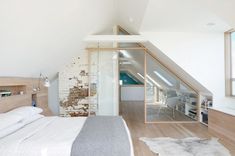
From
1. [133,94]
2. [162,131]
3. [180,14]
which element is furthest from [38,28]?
[133,94]

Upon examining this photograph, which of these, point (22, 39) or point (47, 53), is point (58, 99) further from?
point (22, 39)

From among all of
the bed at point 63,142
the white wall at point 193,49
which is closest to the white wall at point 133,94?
the white wall at point 193,49

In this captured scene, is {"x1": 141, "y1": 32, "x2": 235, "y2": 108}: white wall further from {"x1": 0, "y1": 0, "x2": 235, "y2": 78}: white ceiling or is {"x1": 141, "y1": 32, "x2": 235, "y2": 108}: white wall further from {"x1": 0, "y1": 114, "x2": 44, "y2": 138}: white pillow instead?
{"x1": 0, "y1": 114, "x2": 44, "y2": 138}: white pillow

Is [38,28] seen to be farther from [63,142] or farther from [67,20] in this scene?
[63,142]

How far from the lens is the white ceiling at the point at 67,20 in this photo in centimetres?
233

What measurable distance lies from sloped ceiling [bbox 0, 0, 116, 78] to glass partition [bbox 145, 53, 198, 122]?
2.31 meters

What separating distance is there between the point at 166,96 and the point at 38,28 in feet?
16.1

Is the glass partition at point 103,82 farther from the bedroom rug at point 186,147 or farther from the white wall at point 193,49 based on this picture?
the bedroom rug at point 186,147

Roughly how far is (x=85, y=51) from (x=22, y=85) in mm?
2008

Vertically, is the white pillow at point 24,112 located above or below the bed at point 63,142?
above

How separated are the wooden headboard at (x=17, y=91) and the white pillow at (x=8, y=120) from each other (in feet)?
2.11

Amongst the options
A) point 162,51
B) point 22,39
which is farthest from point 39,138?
point 162,51

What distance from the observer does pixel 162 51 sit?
4.83 meters

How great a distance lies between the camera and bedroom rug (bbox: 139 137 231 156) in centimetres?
320
